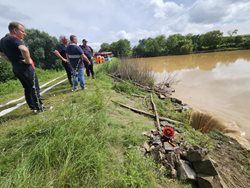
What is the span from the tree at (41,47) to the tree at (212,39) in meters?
39.0

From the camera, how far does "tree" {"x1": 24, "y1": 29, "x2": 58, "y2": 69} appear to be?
71.9 feet

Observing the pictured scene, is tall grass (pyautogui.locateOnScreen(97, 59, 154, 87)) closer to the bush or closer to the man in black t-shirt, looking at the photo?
the man in black t-shirt

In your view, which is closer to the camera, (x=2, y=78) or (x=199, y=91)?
(x=199, y=91)

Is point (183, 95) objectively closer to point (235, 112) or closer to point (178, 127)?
point (235, 112)

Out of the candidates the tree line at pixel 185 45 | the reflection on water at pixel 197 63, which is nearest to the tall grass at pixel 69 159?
the reflection on water at pixel 197 63

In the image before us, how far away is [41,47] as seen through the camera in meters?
22.3

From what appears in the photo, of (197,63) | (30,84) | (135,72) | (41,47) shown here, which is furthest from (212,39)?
(30,84)

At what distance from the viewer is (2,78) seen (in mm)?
12781

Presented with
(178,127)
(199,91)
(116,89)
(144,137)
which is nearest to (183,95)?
(199,91)

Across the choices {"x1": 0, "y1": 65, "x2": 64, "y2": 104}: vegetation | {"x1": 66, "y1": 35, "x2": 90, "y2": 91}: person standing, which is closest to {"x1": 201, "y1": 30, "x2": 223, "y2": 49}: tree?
{"x1": 0, "y1": 65, "x2": 64, "y2": 104}: vegetation

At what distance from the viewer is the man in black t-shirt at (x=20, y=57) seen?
317 centimetres

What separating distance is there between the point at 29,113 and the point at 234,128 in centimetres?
626

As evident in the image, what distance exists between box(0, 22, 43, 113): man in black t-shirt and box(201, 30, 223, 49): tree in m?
49.6

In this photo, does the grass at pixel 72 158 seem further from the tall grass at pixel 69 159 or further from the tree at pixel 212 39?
the tree at pixel 212 39
